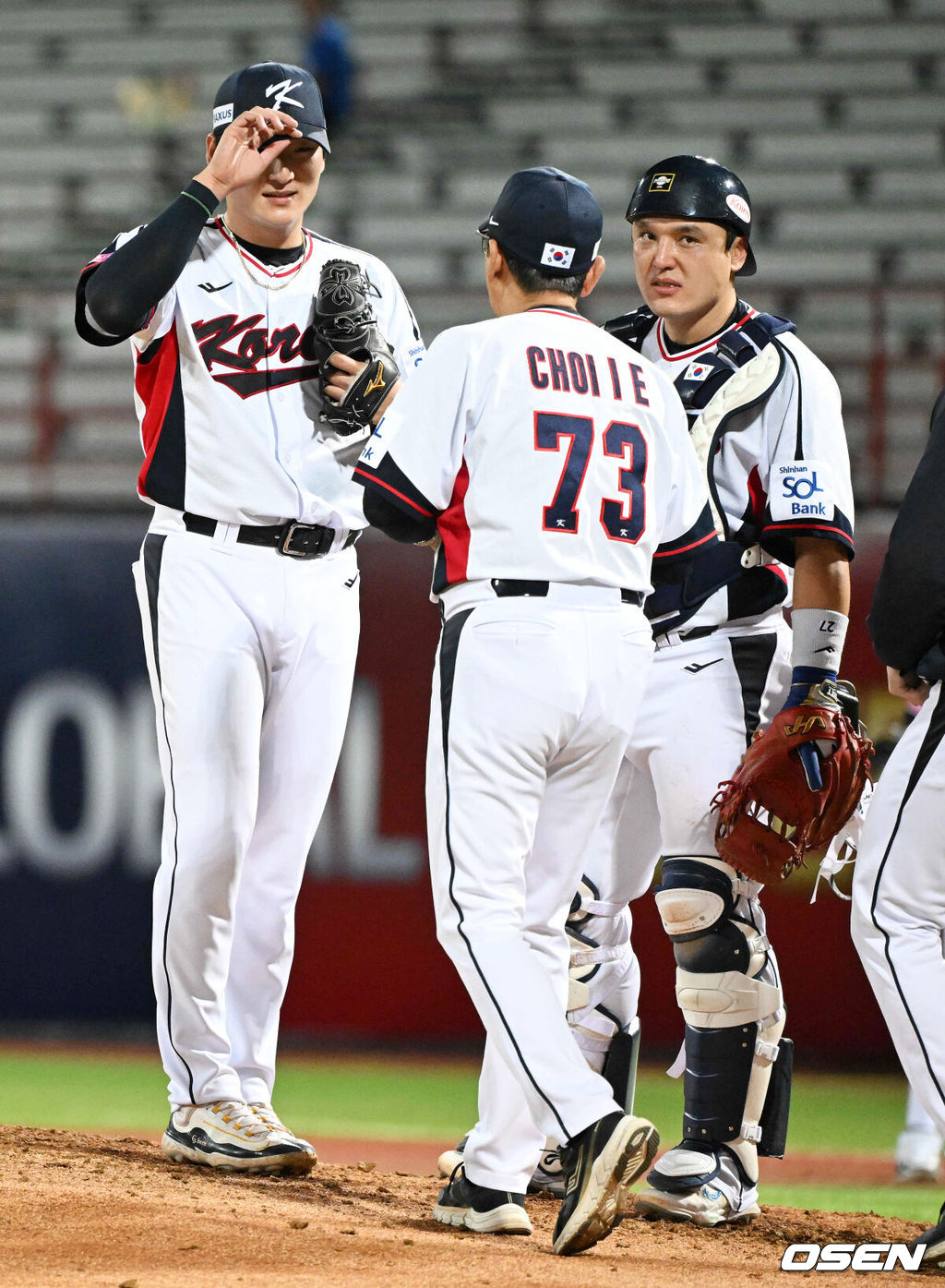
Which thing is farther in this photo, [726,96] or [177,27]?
[177,27]

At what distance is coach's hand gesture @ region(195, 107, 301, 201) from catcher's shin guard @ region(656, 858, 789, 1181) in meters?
1.86

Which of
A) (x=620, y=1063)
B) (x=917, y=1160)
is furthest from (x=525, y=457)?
(x=917, y=1160)

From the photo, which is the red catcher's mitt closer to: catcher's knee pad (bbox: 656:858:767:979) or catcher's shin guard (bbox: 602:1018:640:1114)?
catcher's knee pad (bbox: 656:858:767:979)

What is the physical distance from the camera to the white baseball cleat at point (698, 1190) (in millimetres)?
3768

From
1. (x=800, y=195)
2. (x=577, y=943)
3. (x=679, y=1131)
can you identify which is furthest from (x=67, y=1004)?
(x=800, y=195)

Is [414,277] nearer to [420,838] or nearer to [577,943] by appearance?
[420,838]

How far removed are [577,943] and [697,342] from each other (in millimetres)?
1487

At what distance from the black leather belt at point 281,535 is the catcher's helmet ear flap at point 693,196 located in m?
1.06

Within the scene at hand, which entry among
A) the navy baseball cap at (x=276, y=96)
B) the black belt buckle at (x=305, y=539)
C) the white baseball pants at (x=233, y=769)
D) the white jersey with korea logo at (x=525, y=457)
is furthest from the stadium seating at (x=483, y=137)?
the white jersey with korea logo at (x=525, y=457)

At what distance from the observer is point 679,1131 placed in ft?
20.0

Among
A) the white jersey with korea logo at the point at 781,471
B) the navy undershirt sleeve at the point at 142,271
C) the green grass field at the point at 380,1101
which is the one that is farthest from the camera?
the green grass field at the point at 380,1101

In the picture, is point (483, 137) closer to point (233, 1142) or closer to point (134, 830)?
point (134, 830)

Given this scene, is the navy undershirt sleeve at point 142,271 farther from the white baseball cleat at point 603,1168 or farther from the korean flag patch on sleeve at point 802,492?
the white baseball cleat at point 603,1168

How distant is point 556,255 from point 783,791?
1.25m
